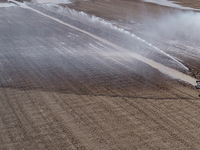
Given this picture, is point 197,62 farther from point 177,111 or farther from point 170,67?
point 177,111

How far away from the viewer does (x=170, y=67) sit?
14.3 meters

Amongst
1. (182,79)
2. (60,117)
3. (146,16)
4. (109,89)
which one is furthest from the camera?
(146,16)

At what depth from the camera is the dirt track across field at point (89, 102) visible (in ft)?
26.5

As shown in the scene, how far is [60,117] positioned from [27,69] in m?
5.12

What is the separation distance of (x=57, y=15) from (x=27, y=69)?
14.3 metres

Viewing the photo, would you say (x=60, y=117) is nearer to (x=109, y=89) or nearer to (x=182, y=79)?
(x=109, y=89)

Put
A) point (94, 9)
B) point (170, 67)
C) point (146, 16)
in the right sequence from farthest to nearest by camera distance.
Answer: point (94, 9) < point (146, 16) < point (170, 67)

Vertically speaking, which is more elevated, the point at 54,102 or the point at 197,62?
the point at 197,62

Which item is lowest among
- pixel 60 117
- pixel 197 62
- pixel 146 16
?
pixel 60 117

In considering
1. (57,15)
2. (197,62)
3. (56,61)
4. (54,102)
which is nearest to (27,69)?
(56,61)

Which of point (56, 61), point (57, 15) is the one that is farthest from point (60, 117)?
point (57, 15)

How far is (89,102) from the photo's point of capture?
404 inches

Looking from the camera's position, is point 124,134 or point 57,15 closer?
point 124,134

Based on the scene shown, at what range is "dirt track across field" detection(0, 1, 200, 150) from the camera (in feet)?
26.5
